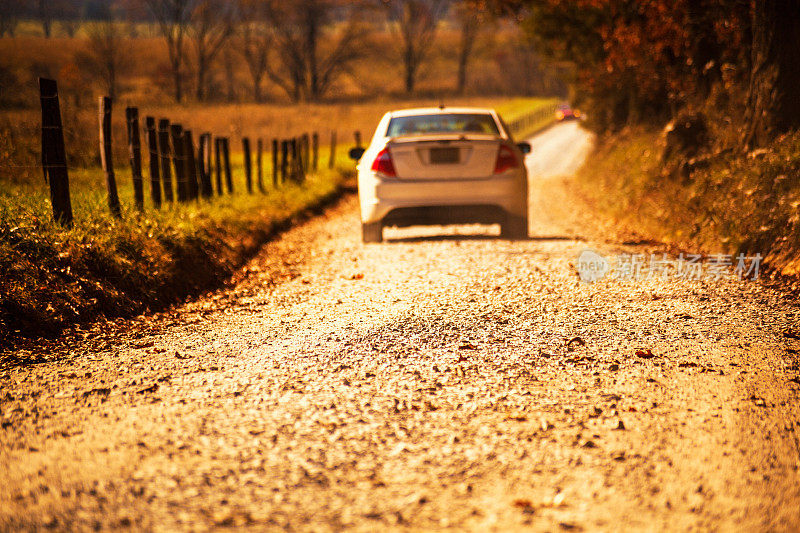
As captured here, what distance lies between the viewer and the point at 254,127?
44719mm

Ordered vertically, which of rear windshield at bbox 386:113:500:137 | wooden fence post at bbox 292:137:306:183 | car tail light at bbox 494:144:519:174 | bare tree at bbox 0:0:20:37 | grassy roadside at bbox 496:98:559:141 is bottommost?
grassy roadside at bbox 496:98:559:141

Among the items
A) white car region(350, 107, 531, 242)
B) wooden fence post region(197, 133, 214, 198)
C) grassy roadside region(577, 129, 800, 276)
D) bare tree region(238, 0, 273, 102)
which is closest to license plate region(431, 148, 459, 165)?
white car region(350, 107, 531, 242)

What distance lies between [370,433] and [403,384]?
74 centimetres

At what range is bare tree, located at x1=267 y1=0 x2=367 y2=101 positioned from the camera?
77875 mm

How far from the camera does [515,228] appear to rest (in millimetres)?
10180

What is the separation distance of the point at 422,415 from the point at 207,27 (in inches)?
2837

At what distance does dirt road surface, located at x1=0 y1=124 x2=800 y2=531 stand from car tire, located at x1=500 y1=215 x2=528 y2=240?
A: 120 inches

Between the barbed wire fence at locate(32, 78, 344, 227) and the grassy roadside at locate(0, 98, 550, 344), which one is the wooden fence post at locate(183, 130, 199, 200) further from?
the grassy roadside at locate(0, 98, 550, 344)

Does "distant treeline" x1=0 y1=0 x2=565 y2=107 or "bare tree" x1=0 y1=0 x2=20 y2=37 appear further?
"distant treeline" x1=0 y1=0 x2=565 y2=107

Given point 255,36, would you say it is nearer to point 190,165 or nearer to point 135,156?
point 190,165

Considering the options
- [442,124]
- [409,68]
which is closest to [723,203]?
[442,124]

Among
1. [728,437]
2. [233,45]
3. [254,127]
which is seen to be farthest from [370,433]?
[233,45]

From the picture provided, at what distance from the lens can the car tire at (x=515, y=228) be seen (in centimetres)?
1006

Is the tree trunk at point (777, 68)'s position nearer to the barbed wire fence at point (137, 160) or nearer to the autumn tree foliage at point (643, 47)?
the autumn tree foliage at point (643, 47)
